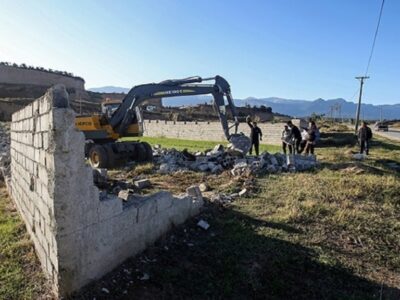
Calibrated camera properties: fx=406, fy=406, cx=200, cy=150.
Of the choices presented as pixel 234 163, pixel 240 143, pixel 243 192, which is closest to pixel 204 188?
pixel 243 192

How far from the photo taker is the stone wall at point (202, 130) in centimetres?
2341

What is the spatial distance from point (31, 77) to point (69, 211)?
59359mm

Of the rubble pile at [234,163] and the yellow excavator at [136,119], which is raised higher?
the yellow excavator at [136,119]

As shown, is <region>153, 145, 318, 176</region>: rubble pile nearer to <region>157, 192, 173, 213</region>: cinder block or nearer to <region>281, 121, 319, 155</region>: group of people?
<region>281, 121, 319, 155</region>: group of people

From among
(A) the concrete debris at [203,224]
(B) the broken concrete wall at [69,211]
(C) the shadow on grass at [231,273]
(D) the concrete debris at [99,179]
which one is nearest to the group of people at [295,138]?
(D) the concrete debris at [99,179]

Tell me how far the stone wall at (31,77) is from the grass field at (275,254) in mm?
53629

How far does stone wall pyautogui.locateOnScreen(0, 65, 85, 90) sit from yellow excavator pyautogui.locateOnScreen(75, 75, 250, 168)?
4505 centimetres

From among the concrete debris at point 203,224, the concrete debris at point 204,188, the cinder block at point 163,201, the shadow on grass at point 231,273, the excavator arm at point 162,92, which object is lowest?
the shadow on grass at point 231,273

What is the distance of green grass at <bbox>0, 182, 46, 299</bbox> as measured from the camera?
4.40 m

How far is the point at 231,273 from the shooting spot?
5.06 m

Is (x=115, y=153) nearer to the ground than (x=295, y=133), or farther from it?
nearer to the ground

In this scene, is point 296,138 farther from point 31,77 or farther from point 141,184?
point 31,77

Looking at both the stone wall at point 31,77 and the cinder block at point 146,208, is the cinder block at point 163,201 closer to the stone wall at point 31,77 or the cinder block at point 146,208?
the cinder block at point 146,208

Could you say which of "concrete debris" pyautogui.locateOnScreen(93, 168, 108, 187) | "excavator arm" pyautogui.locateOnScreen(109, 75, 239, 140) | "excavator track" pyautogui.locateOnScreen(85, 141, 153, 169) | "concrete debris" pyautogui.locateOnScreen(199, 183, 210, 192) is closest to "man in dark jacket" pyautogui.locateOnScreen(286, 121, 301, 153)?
"excavator arm" pyautogui.locateOnScreen(109, 75, 239, 140)
